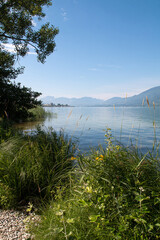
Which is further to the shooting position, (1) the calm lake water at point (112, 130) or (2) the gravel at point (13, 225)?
(1) the calm lake water at point (112, 130)

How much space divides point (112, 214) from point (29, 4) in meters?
12.1

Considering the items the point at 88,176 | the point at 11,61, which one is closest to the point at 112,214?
the point at 88,176

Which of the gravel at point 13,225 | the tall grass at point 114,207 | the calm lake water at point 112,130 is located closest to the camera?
A: the tall grass at point 114,207

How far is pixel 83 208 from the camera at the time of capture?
2225 millimetres

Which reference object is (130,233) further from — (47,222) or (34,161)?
(34,161)

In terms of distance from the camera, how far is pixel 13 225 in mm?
2812

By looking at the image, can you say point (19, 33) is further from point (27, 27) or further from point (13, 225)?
point (13, 225)

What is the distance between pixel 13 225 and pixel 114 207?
165 centimetres

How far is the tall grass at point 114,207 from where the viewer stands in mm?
1911

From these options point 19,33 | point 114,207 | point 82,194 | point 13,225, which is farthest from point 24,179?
point 19,33

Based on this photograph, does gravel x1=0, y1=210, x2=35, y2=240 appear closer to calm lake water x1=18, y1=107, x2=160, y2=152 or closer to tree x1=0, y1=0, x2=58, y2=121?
calm lake water x1=18, y1=107, x2=160, y2=152

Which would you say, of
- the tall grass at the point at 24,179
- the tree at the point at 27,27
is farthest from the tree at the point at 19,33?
the tall grass at the point at 24,179

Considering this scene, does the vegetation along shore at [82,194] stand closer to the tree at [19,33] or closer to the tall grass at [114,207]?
the tall grass at [114,207]

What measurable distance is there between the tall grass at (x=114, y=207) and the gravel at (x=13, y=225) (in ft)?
0.94
